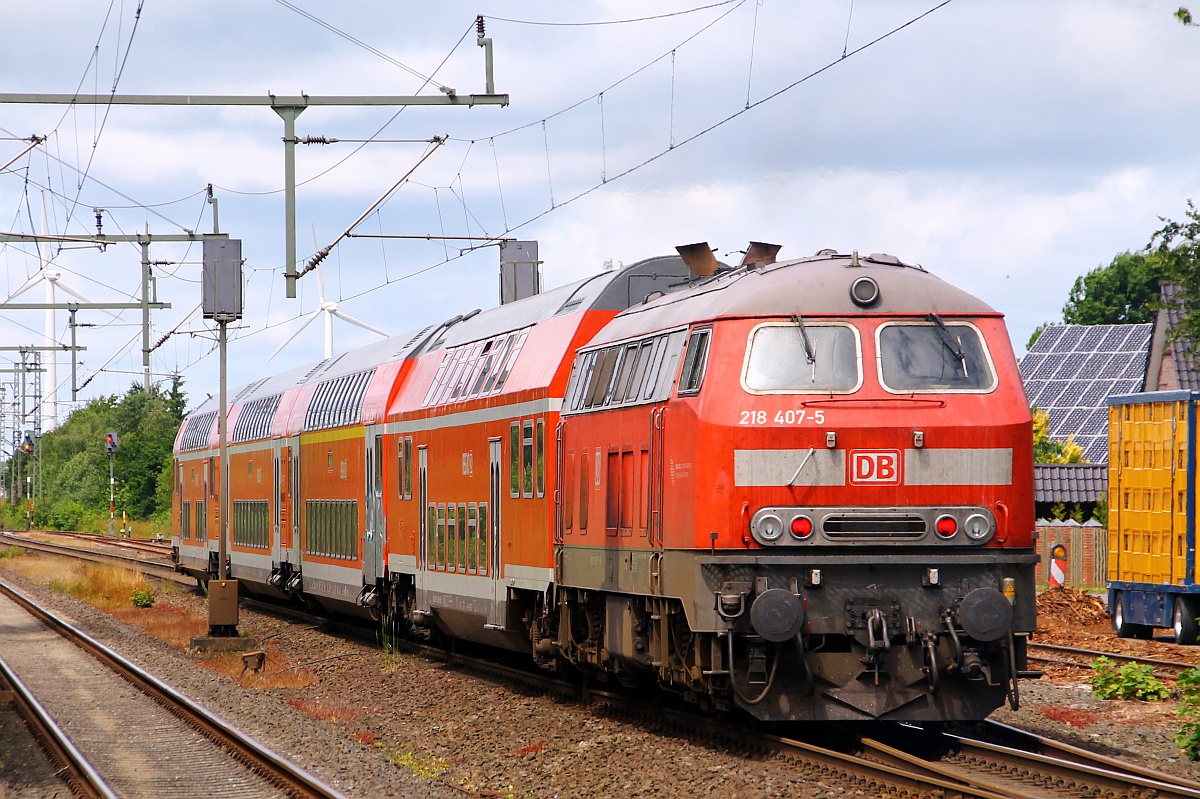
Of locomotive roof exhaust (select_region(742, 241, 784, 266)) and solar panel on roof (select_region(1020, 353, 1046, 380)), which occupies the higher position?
solar panel on roof (select_region(1020, 353, 1046, 380))

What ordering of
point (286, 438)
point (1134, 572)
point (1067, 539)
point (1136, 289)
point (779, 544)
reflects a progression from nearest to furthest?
point (779, 544) < point (1134, 572) < point (286, 438) < point (1067, 539) < point (1136, 289)

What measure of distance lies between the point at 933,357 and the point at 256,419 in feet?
75.6

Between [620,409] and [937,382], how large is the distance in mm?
2961

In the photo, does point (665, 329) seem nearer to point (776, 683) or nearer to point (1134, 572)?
point (776, 683)

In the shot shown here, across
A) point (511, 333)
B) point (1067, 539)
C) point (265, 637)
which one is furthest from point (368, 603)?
point (1067, 539)

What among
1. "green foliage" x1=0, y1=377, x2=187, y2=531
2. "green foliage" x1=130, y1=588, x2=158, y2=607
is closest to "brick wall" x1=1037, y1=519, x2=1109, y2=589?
"green foliage" x1=130, y1=588, x2=158, y2=607

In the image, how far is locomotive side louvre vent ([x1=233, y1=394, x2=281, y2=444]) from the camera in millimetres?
31781

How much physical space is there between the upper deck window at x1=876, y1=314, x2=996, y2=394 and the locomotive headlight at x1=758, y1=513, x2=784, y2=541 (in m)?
1.35

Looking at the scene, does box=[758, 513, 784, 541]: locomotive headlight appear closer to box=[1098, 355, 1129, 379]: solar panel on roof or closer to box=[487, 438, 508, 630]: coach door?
box=[487, 438, 508, 630]: coach door

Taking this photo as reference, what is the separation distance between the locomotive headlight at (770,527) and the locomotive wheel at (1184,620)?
11.7 metres

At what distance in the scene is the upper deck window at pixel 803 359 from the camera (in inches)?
472

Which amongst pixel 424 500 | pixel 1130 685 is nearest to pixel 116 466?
pixel 424 500

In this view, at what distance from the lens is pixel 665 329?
43.2ft

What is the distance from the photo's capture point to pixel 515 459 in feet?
55.1
